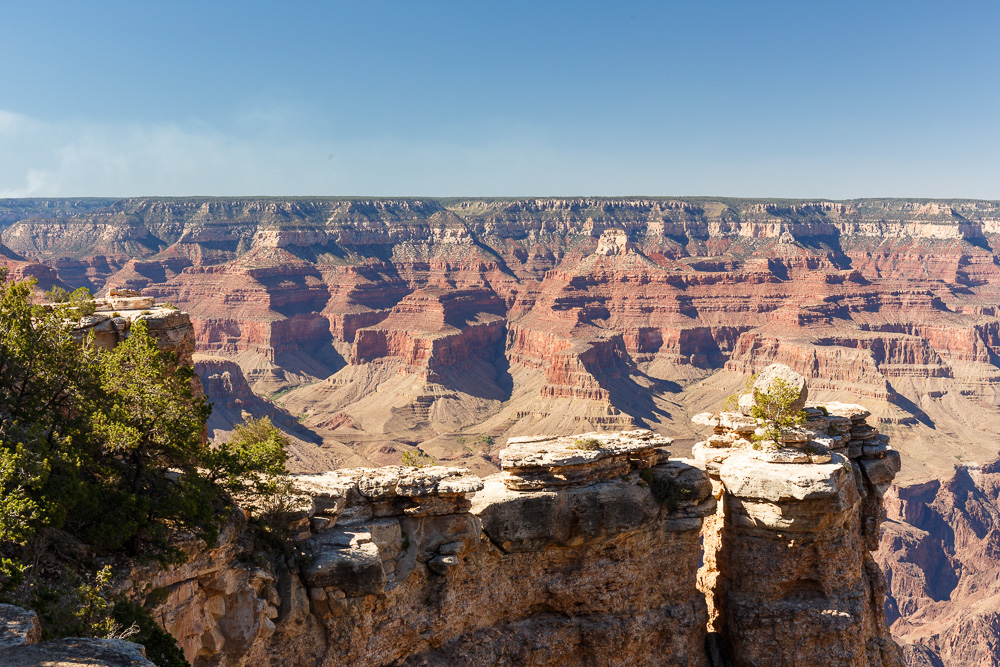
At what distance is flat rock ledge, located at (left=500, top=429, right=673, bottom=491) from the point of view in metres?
24.7

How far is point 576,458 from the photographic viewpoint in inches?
976

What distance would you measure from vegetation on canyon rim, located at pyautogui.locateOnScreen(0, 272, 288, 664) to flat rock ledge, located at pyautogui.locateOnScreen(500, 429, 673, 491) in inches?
345

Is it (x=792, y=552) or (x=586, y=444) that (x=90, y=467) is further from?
(x=792, y=552)

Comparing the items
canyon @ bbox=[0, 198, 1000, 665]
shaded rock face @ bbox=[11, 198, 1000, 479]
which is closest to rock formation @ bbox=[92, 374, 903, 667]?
canyon @ bbox=[0, 198, 1000, 665]

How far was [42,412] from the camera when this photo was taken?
15.8 metres

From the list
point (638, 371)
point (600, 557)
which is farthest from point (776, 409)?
point (638, 371)

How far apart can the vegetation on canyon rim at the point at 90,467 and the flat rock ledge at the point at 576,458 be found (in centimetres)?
876

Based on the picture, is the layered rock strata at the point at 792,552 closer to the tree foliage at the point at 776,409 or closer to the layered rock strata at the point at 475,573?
the tree foliage at the point at 776,409

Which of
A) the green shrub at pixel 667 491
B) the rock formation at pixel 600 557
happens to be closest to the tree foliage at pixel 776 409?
the rock formation at pixel 600 557

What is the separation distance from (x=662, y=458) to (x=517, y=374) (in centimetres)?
14042

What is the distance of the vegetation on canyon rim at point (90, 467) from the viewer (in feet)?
42.6

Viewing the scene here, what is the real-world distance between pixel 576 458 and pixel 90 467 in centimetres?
1524

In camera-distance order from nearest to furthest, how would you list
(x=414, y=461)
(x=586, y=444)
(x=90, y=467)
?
1. (x=90, y=467)
2. (x=414, y=461)
3. (x=586, y=444)

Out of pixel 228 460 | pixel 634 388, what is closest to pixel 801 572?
pixel 228 460
